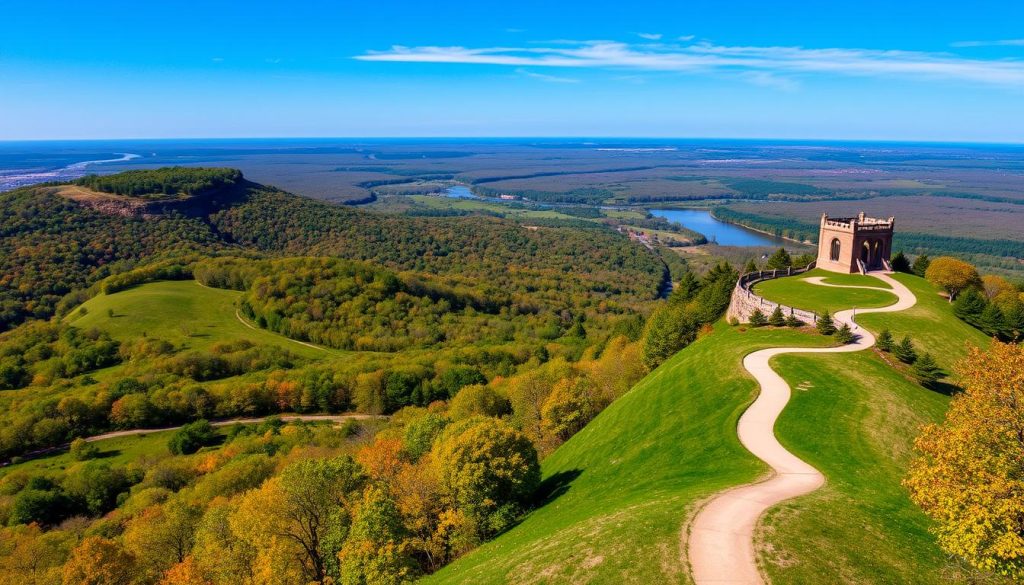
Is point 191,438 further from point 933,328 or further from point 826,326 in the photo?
point 933,328

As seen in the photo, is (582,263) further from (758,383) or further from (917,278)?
(758,383)

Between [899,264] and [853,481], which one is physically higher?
[899,264]

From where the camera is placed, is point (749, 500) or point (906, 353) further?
point (906, 353)

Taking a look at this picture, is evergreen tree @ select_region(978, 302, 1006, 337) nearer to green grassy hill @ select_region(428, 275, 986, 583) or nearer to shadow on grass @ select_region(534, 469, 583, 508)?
green grassy hill @ select_region(428, 275, 986, 583)

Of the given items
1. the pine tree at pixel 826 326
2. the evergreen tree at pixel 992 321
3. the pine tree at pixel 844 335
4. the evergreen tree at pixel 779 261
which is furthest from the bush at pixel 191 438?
the evergreen tree at pixel 992 321

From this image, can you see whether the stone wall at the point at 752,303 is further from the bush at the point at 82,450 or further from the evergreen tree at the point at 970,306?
the bush at the point at 82,450

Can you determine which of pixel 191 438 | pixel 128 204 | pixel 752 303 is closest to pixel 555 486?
pixel 752 303
